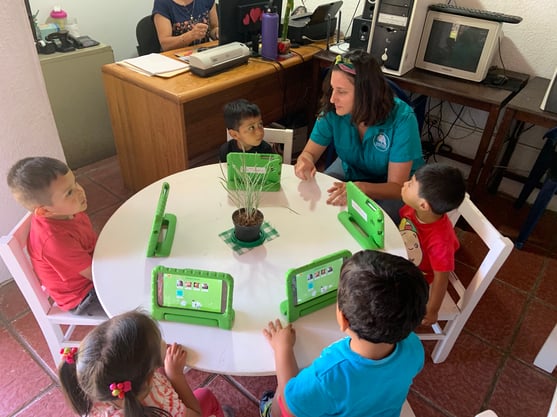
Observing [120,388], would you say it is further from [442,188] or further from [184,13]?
[184,13]

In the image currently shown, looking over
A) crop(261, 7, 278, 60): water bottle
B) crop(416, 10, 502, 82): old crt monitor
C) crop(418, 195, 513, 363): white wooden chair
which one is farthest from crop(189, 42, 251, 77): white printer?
crop(418, 195, 513, 363): white wooden chair

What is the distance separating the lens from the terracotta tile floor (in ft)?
5.42

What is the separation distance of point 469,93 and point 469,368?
1.36m

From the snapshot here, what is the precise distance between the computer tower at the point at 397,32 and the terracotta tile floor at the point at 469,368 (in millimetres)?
1172

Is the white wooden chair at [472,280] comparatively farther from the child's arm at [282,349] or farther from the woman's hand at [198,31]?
the woman's hand at [198,31]

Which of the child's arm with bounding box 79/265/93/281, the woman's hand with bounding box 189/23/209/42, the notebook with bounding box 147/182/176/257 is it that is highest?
the woman's hand with bounding box 189/23/209/42

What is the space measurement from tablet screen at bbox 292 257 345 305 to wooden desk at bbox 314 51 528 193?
1563 mm

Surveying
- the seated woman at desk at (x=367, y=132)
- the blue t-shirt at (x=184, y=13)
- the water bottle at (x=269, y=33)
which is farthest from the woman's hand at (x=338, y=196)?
the blue t-shirt at (x=184, y=13)

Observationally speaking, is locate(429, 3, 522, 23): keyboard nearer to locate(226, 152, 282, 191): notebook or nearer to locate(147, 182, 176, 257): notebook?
locate(226, 152, 282, 191): notebook

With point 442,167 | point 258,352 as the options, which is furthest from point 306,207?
point 258,352

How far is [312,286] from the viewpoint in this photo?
1122 mm

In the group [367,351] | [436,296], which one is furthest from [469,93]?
[367,351]

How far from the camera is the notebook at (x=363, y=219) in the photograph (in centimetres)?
130

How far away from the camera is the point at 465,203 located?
1.54m
